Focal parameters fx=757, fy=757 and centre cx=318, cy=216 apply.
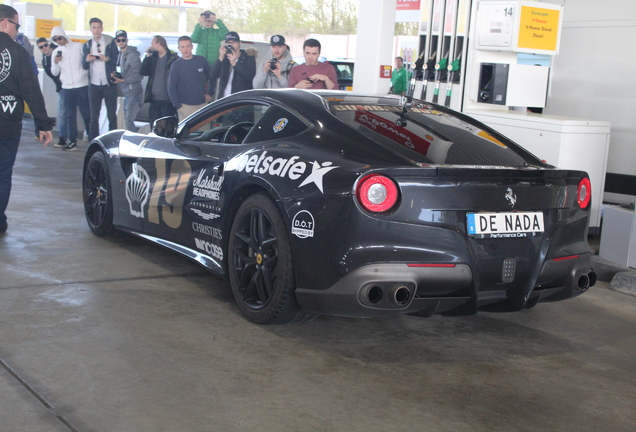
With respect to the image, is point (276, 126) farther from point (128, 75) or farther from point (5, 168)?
point (128, 75)

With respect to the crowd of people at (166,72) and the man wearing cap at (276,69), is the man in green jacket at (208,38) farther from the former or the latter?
the man wearing cap at (276,69)

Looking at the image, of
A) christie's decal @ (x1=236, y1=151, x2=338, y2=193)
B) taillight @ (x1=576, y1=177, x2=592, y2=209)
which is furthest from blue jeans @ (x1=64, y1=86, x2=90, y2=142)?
taillight @ (x1=576, y1=177, x2=592, y2=209)

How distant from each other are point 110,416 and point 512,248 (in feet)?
6.81

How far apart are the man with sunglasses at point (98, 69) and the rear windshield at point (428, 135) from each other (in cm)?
892

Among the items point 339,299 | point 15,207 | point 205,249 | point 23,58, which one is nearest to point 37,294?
point 205,249

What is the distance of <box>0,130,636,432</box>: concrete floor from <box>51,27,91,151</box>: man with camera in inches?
317

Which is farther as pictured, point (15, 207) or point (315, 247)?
point (15, 207)

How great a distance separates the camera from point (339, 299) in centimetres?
370

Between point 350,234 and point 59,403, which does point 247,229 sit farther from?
point 59,403

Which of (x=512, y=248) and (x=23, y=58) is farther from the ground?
(x=23, y=58)

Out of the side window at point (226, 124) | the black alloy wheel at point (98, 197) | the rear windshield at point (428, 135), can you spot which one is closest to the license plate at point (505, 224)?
the rear windshield at point (428, 135)

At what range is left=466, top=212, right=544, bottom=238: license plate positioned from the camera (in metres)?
3.71

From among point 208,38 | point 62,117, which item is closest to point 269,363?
point 208,38

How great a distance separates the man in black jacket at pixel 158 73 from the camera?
11547mm
